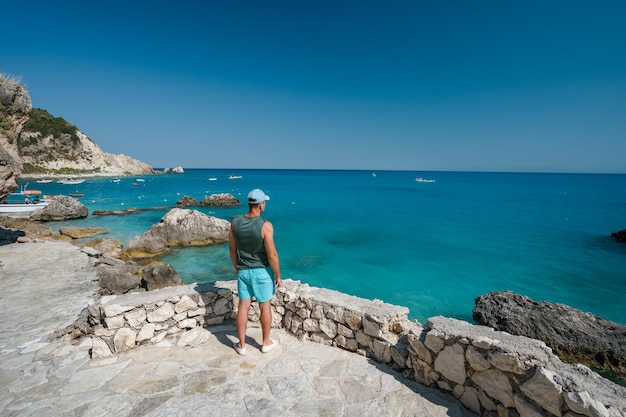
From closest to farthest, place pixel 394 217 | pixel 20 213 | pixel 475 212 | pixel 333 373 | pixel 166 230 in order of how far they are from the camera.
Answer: pixel 333 373 < pixel 166 230 < pixel 20 213 < pixel 394 217 < pixel 475 212

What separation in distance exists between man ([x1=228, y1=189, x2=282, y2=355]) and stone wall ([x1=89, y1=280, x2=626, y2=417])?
0.87m

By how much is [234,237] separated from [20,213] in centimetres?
3632

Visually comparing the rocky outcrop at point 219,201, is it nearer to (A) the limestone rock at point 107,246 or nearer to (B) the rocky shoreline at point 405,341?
(A) the limestone rock at point 107,246

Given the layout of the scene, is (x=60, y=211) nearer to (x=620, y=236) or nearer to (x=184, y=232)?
(x=184, y=232)

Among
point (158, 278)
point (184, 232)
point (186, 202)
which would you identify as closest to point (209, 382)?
point (158, 278)

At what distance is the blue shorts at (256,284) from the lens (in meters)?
4.55

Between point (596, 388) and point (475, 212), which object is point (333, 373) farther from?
point (475, 212)

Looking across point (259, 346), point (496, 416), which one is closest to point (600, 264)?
point (496, 416)

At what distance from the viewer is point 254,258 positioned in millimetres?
4508

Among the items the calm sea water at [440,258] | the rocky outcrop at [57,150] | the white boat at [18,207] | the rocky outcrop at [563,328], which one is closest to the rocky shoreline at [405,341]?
the rocky outcrop at [563,328]

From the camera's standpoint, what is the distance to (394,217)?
37.6 metres

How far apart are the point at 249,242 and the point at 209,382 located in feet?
6.60

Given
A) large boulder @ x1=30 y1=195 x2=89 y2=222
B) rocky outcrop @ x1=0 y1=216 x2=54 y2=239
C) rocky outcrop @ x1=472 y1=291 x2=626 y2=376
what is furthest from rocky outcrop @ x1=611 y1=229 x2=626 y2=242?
large boulder @ x1=30 y1=195 x2=89 y2=222

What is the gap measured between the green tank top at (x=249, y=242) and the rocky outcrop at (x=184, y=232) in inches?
665
